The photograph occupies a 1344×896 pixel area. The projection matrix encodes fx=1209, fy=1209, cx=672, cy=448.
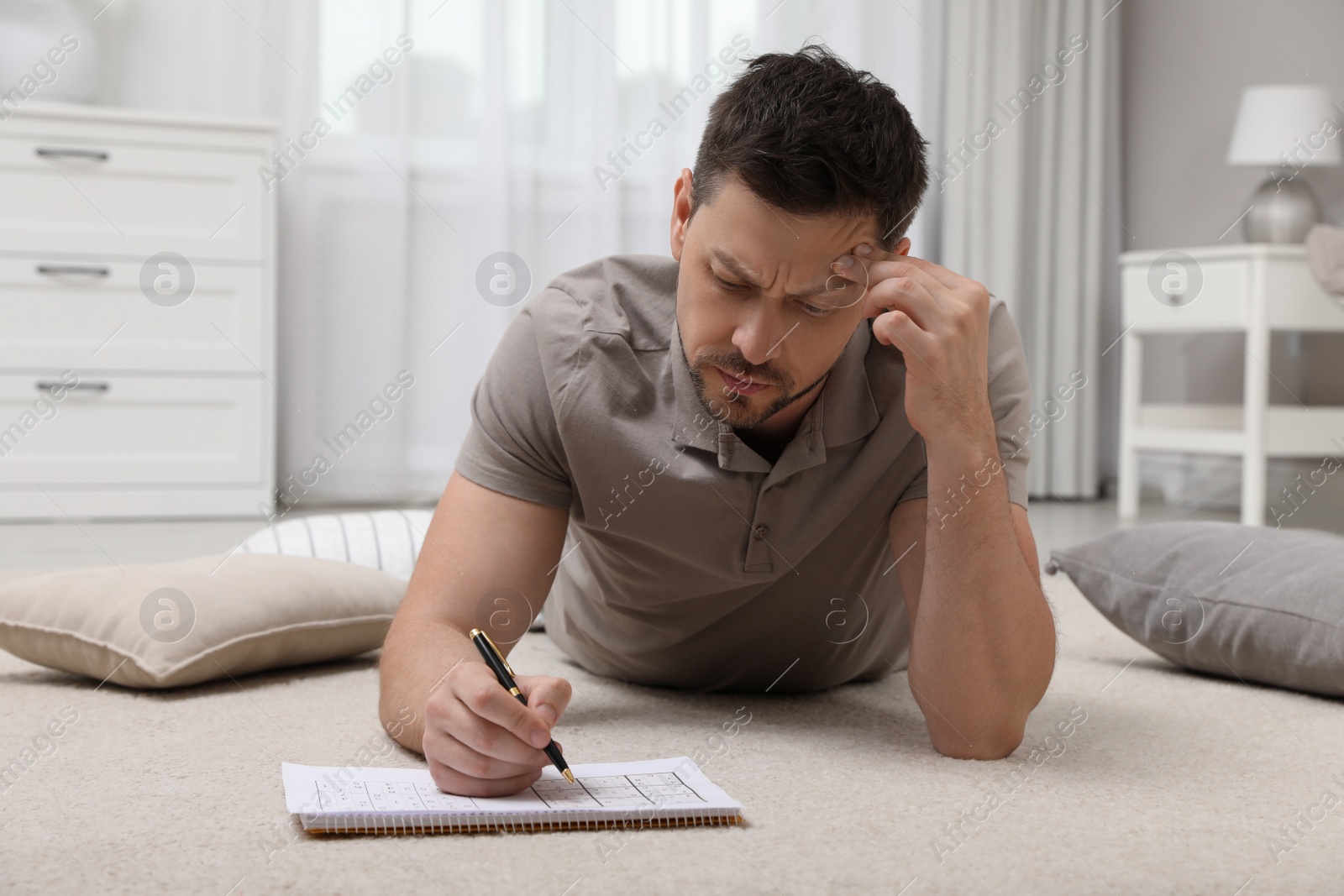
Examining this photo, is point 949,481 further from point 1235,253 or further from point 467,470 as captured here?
point 1235,253

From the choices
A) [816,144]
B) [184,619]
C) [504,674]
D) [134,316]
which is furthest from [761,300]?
[134,316]

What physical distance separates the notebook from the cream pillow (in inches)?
16.8

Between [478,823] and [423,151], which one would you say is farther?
[423,151]

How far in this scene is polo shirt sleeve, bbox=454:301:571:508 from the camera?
1.13 meters

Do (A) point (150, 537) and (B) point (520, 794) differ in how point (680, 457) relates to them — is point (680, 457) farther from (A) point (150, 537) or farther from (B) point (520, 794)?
(A) point (150, 537)

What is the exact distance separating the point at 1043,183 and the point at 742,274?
132 inches

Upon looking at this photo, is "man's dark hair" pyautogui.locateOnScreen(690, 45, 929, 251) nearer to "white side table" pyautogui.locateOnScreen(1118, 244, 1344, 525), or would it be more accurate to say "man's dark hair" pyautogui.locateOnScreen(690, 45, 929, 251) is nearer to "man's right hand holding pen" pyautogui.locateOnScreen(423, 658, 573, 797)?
"man's right hand holding pen" pyautogui.locateOnScreen(423, 658, 573, 797)

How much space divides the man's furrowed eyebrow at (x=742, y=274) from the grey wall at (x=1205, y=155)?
10.2 feet

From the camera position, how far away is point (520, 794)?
2.99 feet

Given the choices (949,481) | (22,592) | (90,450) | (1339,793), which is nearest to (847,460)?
(949,481)

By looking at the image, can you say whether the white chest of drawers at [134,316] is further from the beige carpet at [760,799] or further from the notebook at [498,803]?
the notebook at [498,803]

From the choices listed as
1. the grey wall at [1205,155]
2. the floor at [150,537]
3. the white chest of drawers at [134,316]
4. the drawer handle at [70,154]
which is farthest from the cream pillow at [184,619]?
the grey wall at [1205,155]

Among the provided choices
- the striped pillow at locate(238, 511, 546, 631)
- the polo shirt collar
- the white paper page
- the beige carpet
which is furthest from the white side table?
the white paper page

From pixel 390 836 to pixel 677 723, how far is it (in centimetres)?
42
